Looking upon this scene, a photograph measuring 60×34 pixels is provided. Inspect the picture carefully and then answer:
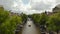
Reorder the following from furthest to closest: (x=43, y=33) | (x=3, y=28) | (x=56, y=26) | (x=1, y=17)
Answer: (x=43, y=33)
(x=56, y=26)
(x=1, y=17)
(x=3, y=28)

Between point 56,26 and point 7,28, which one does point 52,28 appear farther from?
point 7,28

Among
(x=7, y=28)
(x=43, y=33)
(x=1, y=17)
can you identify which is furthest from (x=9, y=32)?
(x=43, y=33)

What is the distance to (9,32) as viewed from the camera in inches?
1662

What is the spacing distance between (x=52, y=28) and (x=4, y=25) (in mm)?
15149

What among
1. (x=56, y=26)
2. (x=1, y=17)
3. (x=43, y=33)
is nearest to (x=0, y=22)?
(x=1, y=17)

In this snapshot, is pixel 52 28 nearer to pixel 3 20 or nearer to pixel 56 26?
pixel 56 26

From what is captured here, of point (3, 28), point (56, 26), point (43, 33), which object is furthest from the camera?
point (43, 33)

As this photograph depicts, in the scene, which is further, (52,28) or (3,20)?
(52,28)

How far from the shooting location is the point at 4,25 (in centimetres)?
4019

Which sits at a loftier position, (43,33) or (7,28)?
(7,28)

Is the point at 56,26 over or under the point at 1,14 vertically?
under

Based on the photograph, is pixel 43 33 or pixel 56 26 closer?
pixel 56 26

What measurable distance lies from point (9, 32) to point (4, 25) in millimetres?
2719

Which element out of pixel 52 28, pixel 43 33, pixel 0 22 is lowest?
pixel 43 33
